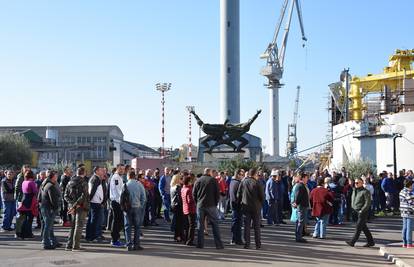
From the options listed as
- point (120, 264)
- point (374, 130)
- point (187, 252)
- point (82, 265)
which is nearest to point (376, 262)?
point (187, 252)

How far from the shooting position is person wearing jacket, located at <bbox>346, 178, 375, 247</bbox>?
46.3 ft

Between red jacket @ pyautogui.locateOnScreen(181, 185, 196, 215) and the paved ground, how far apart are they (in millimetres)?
904

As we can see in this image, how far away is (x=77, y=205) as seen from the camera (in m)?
12.8

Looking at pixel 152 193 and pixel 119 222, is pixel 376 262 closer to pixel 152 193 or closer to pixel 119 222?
pixel 119 222

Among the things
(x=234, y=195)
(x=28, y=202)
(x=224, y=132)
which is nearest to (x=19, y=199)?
(x=28, y=202)

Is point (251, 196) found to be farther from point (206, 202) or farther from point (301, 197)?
point (301, 197)

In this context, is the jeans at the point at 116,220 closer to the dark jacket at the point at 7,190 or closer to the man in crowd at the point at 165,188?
the dark jacket at the point at 7,190

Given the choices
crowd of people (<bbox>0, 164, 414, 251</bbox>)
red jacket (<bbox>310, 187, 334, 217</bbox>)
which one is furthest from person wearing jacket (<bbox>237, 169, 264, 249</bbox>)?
red jacket (<bbox>310, 187, 334, 217</bbox>)

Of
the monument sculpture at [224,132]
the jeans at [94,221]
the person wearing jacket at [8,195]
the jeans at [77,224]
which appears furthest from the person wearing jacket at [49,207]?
Answer: the monument sculpture at [224,132]

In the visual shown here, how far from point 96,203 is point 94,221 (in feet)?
1.53

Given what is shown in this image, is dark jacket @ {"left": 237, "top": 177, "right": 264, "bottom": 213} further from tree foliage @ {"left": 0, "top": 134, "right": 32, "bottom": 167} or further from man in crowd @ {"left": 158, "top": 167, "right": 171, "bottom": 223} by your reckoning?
tree foliage @ {"left": 0, "top": 134, "right": 32, "bottom": 167}

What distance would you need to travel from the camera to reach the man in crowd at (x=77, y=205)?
12.8 m

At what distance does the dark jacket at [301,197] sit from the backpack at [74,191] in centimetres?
567

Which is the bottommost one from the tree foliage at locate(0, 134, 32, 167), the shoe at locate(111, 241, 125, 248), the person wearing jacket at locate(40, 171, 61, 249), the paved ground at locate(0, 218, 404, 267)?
the paved ground at locate(0, 218, 404, 267)
